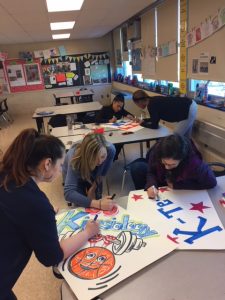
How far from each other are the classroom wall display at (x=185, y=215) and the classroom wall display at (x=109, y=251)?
2.6 inches

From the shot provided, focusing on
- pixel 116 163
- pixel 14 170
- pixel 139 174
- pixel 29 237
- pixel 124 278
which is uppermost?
pixel 14 170

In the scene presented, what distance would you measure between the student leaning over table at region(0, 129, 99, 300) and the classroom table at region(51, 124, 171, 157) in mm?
1889

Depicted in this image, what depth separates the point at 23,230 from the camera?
0.96 metres

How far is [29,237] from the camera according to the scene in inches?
38.5

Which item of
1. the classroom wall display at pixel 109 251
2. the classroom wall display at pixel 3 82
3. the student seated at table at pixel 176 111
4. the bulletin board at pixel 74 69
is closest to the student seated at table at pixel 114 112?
the student seated at table at pixel 176 111

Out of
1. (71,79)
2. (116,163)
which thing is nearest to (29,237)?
(116,163)

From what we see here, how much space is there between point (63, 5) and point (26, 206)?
361cm

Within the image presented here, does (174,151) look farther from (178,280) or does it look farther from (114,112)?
(114,112)

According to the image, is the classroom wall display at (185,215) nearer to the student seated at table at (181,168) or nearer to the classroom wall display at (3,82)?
the student seated at table at (181,168)

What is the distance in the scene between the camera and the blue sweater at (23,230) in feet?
3.05

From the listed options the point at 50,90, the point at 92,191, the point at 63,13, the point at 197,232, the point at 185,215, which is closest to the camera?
the point at 197,232

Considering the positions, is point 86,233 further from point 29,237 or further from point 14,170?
point 14,170

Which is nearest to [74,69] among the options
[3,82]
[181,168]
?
[3,82]

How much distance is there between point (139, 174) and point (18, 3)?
8.49 ft
